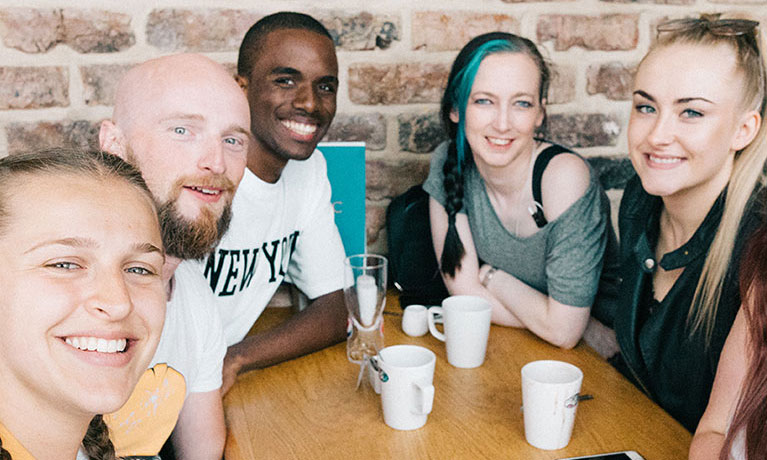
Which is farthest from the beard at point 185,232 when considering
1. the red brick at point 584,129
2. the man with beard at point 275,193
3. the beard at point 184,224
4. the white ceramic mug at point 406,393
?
the red brick at point 584,129

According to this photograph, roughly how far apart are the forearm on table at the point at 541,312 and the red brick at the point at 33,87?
1001 mm

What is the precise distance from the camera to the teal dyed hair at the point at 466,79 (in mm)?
1338

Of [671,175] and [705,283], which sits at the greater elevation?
[671,175]

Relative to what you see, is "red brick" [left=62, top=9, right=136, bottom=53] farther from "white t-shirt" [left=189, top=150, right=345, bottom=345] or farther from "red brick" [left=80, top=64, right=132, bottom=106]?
"white t-shirt" [left=189, top=150, right=345, bottom=345]

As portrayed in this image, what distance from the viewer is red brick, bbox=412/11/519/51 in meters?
1.55

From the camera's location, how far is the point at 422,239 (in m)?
1.55

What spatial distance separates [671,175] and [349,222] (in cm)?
69

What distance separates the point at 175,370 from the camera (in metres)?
0.96

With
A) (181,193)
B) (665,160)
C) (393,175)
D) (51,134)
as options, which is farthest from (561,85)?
(51,134)

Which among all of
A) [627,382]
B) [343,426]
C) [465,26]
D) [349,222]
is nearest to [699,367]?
[627,382]

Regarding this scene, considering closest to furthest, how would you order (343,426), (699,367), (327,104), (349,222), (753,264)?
(753,264) → (343,426) → (699,367) → (327,104) → (349,222)

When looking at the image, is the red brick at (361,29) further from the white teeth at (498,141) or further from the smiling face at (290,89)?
the white teeth at (498,141)

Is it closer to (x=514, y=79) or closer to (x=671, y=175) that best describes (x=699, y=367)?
(x=671, y=175)

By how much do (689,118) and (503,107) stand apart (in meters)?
0.37
